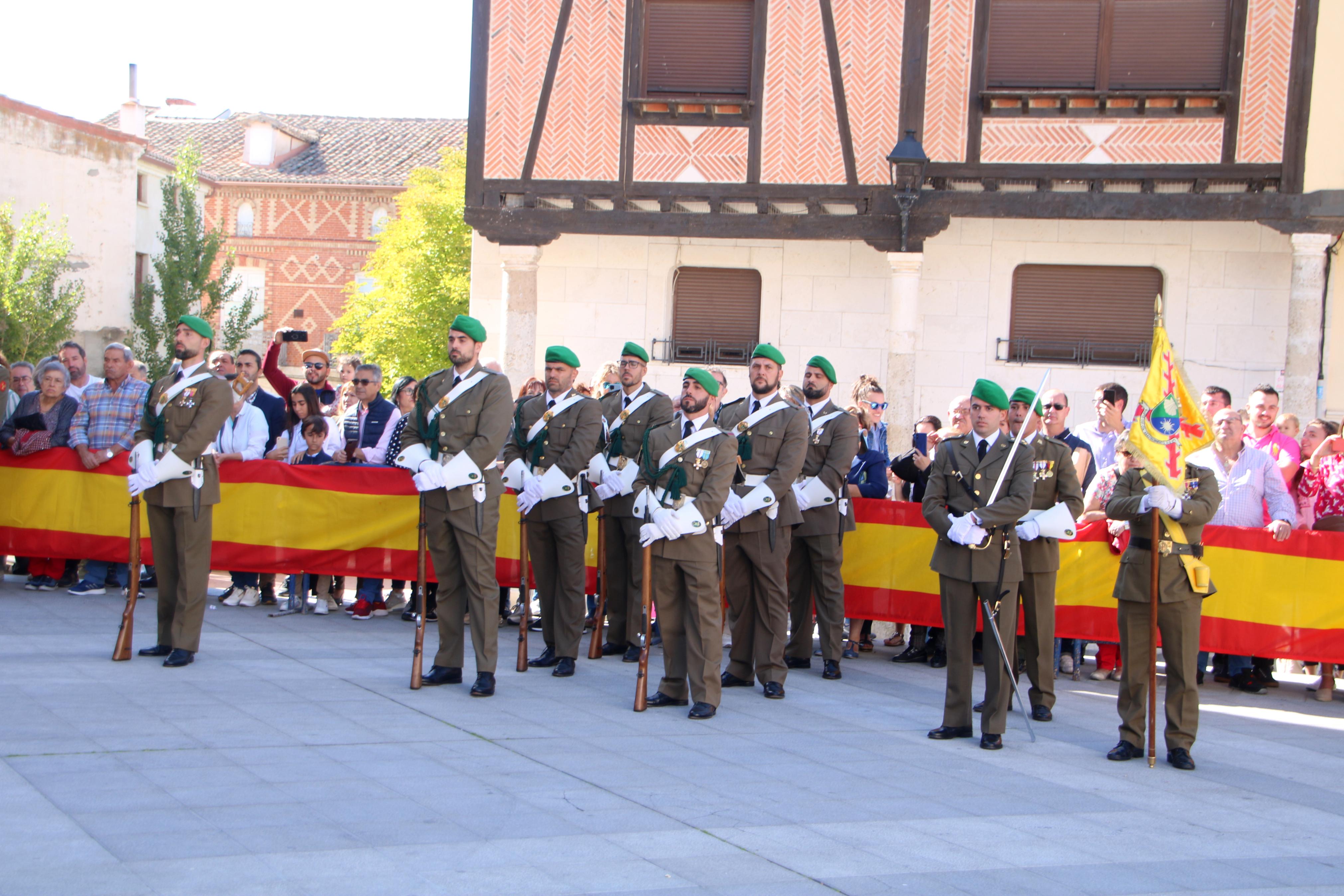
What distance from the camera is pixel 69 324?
3359 centimetres

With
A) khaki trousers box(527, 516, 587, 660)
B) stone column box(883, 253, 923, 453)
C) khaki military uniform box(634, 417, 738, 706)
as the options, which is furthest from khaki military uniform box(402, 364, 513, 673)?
stone column box(883, 253, 923, 453)

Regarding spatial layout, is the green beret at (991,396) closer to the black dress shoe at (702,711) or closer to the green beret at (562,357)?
the black dress shoe at (702,711)

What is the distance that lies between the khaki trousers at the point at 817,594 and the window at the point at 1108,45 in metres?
9.94

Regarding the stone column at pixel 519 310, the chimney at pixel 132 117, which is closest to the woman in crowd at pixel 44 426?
the stone column at pixel 519 310

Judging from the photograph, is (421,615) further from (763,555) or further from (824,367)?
(824,367)

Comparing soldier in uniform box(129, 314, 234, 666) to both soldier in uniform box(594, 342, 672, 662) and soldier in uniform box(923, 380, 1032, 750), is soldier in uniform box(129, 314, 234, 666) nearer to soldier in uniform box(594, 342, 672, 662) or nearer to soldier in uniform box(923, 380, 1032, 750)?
soldier in uniform box(594, 342, 672, 662)

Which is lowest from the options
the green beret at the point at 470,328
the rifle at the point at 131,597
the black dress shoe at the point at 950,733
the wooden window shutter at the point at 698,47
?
the black dress shoe at the point at 950,733

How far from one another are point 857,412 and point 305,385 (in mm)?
4722

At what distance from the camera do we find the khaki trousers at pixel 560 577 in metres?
9.08

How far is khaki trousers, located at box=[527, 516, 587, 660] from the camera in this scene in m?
9.08

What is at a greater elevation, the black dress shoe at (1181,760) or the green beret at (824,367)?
the green beret at (824,367)

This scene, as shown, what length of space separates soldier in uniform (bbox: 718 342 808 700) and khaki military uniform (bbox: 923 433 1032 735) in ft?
3.77

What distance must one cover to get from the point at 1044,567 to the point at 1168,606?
4.16 ft

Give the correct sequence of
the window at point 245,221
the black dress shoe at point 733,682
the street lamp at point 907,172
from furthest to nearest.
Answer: the window at point 245,221 < the street lamp at point 907,172 < the black dress shoe at point 733,682
